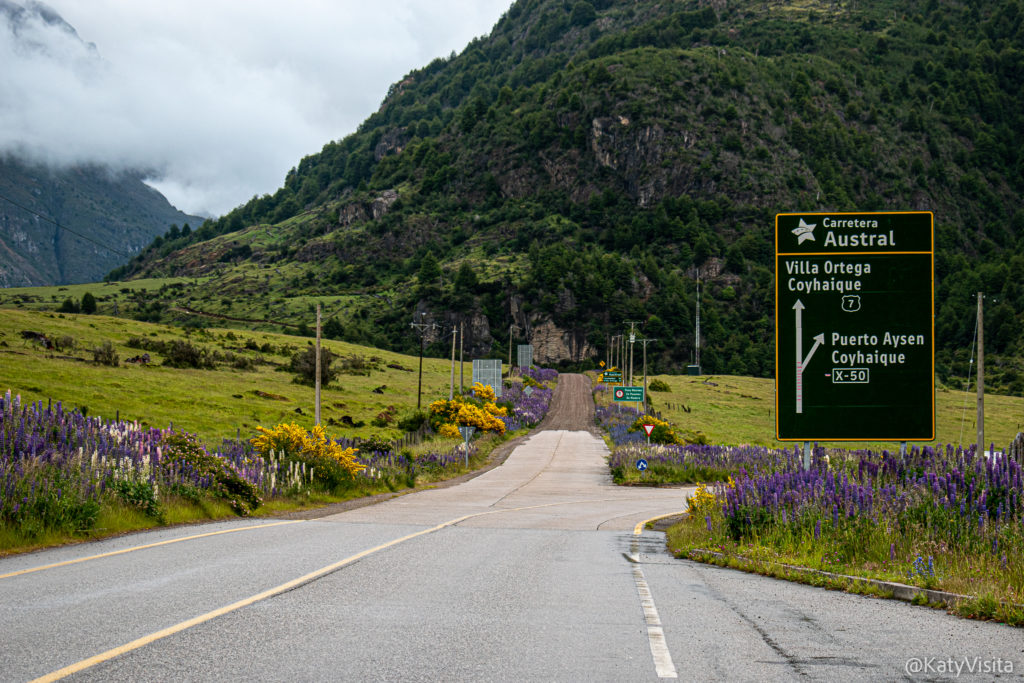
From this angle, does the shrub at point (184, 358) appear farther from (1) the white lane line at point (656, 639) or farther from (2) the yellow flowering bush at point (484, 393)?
(1) the white lane line at point (656, 639)

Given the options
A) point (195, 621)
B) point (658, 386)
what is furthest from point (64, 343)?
point (658, 386)

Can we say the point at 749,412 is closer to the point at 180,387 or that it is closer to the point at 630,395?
the point at 630,395

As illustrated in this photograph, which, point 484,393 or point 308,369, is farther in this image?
point 308,369

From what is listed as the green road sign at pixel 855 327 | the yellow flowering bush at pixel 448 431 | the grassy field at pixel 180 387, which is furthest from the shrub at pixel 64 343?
the green road sign at pixel 855 327

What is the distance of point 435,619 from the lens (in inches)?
276

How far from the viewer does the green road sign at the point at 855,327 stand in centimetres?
1249

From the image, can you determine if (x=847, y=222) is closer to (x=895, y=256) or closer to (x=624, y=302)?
(x=895, y=256)

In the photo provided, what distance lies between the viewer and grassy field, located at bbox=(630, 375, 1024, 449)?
6875 centimetres

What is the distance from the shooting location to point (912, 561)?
9.43 metres

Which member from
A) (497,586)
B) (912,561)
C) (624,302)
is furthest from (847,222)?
(624,302)

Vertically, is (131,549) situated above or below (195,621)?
below

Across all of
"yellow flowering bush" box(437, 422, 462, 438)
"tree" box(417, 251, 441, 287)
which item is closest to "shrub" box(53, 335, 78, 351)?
"yellow flowering bush" box(437, 422, 462, 438)

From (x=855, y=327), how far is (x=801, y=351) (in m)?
0.91

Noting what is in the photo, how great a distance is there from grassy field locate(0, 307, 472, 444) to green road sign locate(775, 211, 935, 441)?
2313 centimetres
